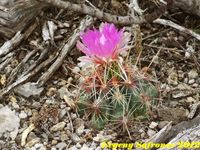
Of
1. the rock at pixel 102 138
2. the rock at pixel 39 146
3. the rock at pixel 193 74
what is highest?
the rock at pixel 193 74

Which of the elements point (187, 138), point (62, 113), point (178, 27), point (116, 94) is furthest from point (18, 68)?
point (187, 138)

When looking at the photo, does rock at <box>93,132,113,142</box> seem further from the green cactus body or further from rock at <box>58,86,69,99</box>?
rock at <box>58,86,69,99</box>

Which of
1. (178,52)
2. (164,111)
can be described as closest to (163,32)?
(178,52)

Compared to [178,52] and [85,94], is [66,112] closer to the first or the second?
[85,94]

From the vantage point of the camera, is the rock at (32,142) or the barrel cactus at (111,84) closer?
the barrel cactus at (111,84)

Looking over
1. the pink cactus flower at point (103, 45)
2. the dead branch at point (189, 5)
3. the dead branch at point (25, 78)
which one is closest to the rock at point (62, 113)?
the dead branch at point (25, 78)

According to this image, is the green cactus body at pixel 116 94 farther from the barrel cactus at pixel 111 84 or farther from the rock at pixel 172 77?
the rock at pixel 172 77
